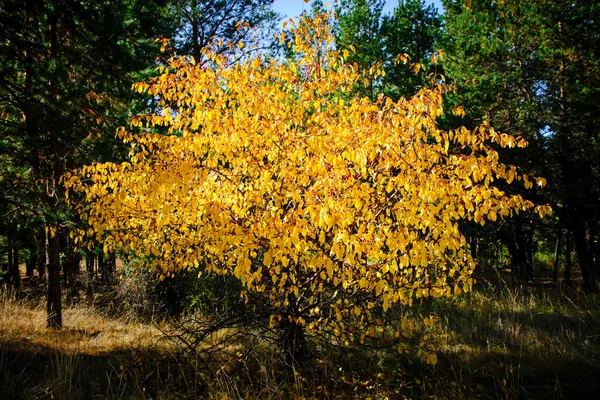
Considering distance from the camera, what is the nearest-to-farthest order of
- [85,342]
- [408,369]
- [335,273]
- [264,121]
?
1. [264,121]
2. [335,273]
3. [408,369]
4. [85,342]

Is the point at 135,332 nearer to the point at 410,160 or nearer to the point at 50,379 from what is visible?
the point at 50,379

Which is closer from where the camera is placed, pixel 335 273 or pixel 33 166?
pixel 335 273

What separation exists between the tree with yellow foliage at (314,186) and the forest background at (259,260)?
0.32 meters

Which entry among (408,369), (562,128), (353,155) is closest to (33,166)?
Result: (353,155)

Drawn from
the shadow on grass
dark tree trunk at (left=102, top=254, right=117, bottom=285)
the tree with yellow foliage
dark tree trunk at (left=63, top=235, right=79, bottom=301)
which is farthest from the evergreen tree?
dark tree trunk at (left=63, top=235, right=79, bottom=301)

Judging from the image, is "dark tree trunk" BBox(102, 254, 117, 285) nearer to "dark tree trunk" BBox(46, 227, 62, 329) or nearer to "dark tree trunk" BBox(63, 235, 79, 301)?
"dark tree trunk" BBox(63, 235, 79, 301)

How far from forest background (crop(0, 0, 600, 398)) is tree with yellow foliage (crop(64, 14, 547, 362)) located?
316mm

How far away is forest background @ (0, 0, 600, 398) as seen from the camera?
4.25 meters

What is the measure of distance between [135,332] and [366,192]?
17.6ft

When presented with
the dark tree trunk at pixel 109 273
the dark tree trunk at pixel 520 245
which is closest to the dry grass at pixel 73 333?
the dark tree trunk at pixel 109 273

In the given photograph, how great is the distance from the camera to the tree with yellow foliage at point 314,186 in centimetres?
272

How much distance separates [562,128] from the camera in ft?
25.2

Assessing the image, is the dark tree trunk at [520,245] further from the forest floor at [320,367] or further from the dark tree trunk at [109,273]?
the dark tree trunk at [109,273]

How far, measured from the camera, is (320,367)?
4.51 metres
